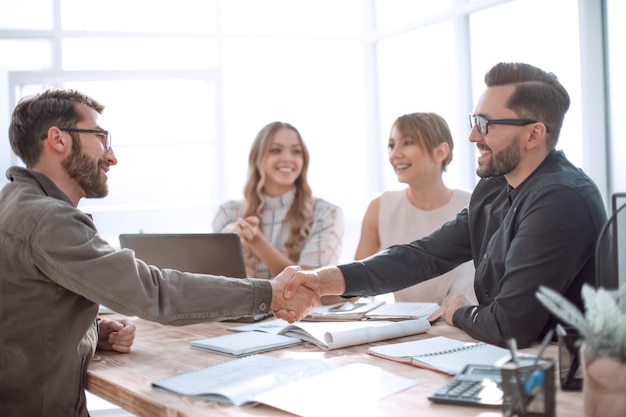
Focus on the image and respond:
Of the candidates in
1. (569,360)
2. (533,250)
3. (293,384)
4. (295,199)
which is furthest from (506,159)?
(295,199)

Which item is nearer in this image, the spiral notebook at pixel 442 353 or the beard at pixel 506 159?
the spiral notebook at pixel 442 353

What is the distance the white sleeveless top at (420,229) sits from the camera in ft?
10.5

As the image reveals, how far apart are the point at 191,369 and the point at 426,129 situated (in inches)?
78.0

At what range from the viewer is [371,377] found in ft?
5.35

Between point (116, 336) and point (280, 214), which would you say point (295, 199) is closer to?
point (280, 214)

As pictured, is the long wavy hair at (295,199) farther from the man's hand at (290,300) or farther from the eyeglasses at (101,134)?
the eyeglasses at (101,134)

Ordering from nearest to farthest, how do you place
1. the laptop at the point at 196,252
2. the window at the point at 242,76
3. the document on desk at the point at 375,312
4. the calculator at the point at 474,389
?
the calculator at the point at 474,389
the document on desk at the point at 375,312
the laptop at the point at 196,252
the window at the point at 242,76

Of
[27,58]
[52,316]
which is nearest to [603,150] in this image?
[52,316]

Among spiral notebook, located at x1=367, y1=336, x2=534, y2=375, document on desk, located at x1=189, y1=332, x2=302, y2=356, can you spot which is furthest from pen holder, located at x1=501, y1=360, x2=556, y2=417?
document on desk, located at x1=189, y1=332, x2=302, y2=356

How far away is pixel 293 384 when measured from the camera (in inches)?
61.7

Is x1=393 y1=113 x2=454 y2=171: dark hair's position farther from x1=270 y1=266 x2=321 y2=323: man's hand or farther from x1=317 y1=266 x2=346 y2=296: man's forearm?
x1=270 y1=266 x2=321 y2=323: man's hand

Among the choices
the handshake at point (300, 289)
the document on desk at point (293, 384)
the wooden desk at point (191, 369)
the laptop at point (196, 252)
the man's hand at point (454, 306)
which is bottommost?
the wooden desk at point (191, 369)

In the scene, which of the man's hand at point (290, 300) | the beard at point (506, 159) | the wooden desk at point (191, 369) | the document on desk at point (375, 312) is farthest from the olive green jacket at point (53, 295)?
the beard at point (506, 159)

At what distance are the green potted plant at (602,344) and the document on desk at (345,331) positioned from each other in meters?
0.84
